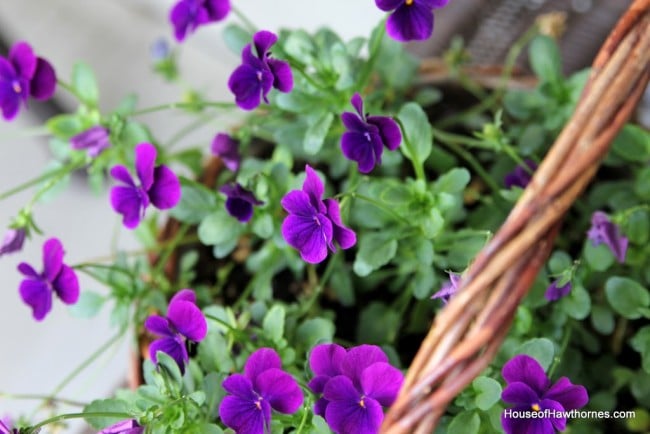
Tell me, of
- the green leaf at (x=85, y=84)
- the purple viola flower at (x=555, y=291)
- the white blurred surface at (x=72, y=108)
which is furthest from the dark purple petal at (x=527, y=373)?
the white blurred surface at (x=72, y=108)

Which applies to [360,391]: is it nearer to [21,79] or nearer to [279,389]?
[279,389]

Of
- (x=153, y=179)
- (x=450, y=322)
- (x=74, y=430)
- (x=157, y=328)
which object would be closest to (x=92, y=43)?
(x=74, y=430)

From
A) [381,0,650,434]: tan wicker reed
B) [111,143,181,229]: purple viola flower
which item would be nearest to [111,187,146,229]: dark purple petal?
[111,143,181,229]: purple viola flower

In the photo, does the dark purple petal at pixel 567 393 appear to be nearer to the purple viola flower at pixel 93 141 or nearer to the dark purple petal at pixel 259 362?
the dark purple petal at pixel 259 362

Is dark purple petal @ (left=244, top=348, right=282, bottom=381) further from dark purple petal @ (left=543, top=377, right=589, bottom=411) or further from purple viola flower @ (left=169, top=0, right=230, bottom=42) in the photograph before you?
purple viola flower @ (left=169, top=0, right=230, bottom=42)

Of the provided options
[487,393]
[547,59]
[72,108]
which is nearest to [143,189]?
[487,393]

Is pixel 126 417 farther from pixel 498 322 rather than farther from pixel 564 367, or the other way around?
pixel 564 367
